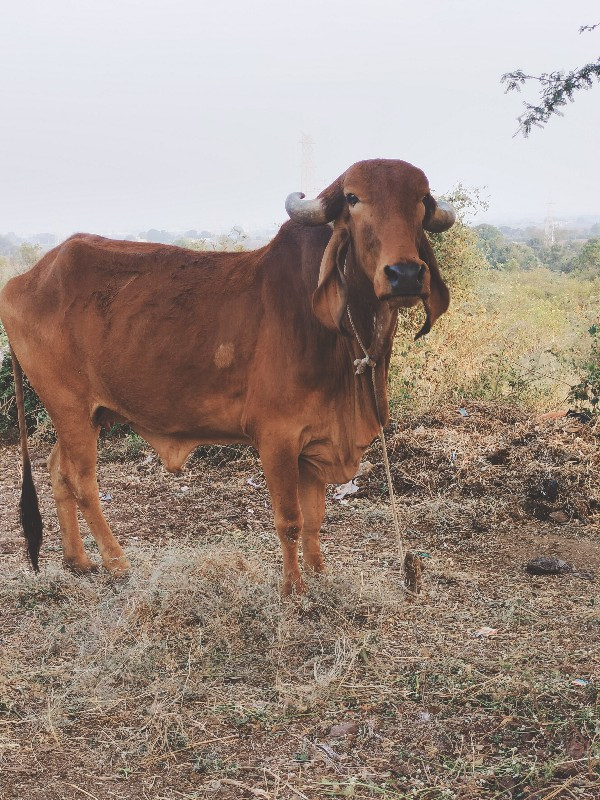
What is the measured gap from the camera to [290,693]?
327cm

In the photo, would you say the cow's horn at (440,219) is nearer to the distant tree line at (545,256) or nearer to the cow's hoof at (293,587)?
the cow's hoof at (293,587)

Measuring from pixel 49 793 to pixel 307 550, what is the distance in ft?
5.93

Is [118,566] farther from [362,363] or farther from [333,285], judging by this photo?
[333,285]

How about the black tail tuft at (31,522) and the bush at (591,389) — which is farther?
the bush at (591,389)

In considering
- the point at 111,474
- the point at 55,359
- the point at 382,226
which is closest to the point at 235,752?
the point at 382,226

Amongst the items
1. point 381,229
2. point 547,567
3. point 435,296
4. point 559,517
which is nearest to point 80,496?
point 435,296

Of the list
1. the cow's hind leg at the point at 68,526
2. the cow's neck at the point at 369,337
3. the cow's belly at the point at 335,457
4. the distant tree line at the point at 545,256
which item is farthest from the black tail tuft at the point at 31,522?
the distant tree line at the point at 545,256

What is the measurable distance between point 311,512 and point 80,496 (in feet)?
4.54

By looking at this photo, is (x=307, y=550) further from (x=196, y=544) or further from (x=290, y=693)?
(x=196, y=544)

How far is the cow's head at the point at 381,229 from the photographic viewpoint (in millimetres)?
3137

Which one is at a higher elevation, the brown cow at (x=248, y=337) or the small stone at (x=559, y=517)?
the brown cow at (x=248, y=337)

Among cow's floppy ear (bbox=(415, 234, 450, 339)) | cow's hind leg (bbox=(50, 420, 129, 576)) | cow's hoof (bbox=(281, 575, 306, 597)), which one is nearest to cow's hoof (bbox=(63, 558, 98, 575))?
cow's hind leg (bbox=(50, 420, 129, 576))

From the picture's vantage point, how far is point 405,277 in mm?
3088

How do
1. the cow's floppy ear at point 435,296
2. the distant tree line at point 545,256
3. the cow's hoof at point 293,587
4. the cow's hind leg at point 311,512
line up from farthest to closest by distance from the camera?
the distant tree line at point 545,256 → the cow's hind leg at point 311,512 → the cow's hoof at point 293,587 → the cow's floppy ear at point 435,296
